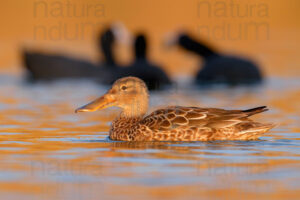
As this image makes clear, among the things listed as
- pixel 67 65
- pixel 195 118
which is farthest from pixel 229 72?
pixel 195 118

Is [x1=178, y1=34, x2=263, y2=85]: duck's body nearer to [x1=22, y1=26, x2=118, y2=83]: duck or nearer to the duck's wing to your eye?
[x1=22, y1=26, x2=118, y2=83]: duck

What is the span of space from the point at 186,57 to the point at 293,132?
61.5ft

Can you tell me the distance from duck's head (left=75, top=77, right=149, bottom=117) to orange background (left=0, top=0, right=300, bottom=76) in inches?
713

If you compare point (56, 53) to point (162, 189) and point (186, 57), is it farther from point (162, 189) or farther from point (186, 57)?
point (162, 189)

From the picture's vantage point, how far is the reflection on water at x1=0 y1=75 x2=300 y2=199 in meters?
7.49

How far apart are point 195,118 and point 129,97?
1.08 meters

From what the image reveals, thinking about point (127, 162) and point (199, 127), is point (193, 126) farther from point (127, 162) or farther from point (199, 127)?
point (127, 162)

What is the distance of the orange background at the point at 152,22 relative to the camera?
104 feet

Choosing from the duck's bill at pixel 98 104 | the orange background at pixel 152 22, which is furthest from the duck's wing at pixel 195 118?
the orange background at pixel 152 22

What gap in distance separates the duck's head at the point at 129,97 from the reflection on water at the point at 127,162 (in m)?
0.55

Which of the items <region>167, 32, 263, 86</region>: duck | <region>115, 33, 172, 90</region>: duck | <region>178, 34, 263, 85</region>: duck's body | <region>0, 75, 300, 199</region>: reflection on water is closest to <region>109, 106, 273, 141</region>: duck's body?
<region>0, 75, 300, 199</region>: reflection on water

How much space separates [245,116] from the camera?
10898 mm

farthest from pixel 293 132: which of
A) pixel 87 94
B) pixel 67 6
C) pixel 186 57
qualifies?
pixel 67 6

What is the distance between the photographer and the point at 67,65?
25.5 meters
